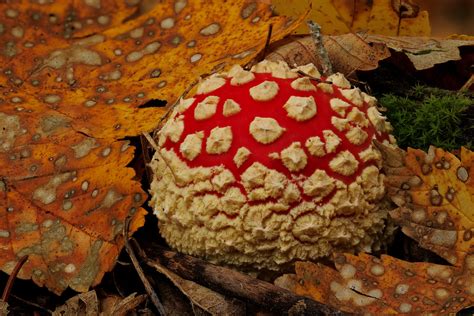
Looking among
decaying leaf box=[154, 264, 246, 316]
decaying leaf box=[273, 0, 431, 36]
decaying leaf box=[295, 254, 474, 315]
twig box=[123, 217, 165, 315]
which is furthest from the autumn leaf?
decaying leaf box=[273, 0, 431, 36]

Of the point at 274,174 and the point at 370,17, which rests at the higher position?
the point at 274,174

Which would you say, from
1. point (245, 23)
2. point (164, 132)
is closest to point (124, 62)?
point (245, 23)

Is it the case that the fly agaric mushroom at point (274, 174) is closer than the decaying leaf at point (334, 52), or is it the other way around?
the fly agaric mushroom at point (274, 174)

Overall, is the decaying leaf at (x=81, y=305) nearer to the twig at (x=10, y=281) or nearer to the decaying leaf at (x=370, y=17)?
the twig at (x=10, y=281)

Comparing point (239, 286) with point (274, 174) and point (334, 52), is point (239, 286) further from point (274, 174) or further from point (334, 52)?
point (334, 52)

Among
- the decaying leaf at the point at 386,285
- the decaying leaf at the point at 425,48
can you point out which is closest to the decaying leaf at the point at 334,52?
the decaying leaf at the point at 425,48

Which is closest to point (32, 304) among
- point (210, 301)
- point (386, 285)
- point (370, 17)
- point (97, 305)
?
point (97, 305)
